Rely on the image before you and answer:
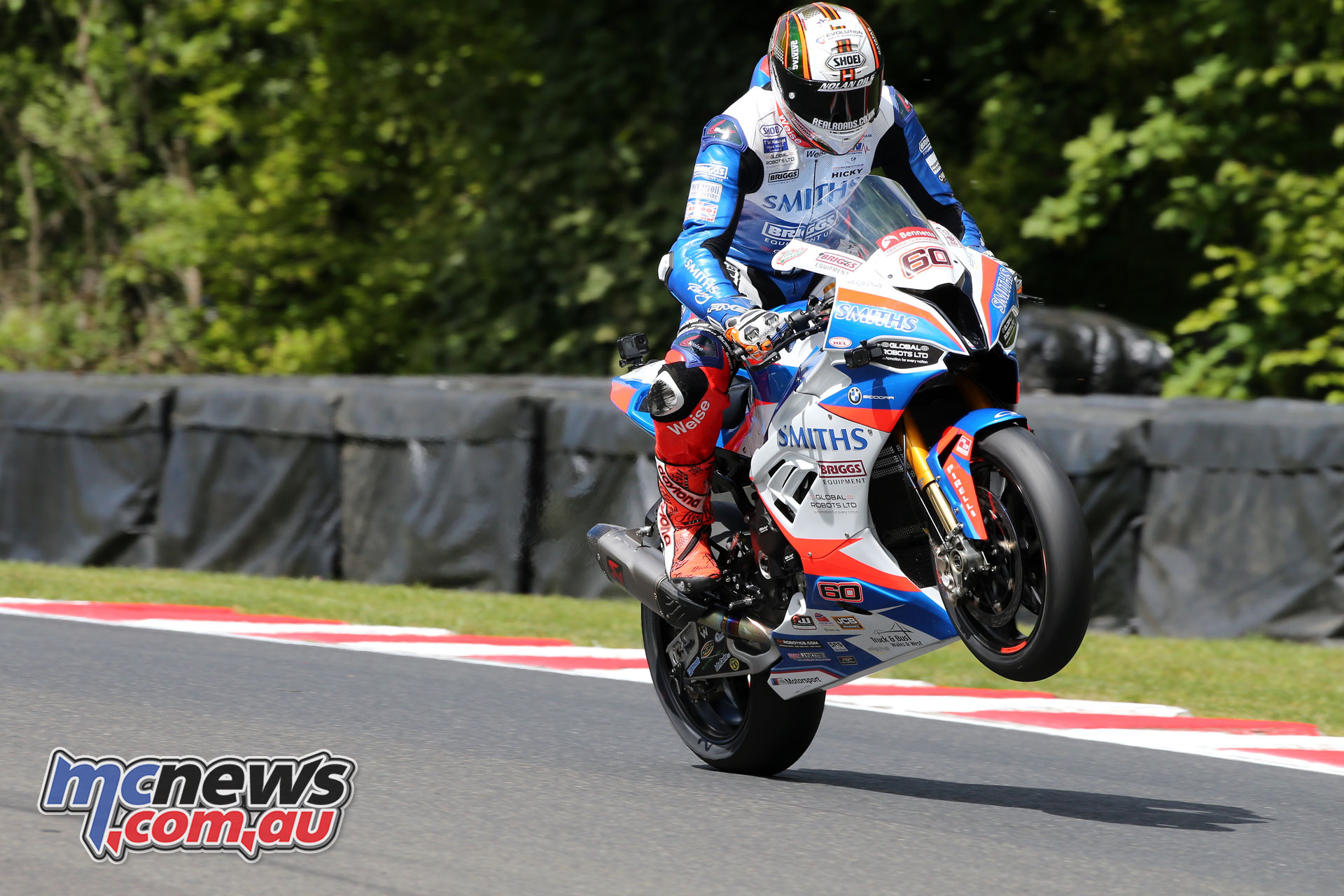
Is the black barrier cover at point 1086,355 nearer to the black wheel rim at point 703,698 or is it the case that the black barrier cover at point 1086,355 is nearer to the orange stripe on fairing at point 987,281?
the black wheel rim at point 703,698

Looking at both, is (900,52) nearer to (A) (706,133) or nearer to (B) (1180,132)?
(B) (1180,132)

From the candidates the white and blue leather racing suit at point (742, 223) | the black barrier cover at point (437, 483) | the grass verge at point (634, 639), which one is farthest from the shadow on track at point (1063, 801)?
the black barrier cover at point (437, 483)

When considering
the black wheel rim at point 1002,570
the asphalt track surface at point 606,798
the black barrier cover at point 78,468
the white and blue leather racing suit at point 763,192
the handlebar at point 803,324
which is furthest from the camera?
the black barrier cover at point 78,468

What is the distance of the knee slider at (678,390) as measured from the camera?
17.4 feet

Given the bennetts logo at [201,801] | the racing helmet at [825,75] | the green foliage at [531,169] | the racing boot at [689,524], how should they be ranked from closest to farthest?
the bennetts logo at [201,801] → the racing helmet at [825,75] → the racing boot at [689,524] → the green foliage at [531,169]

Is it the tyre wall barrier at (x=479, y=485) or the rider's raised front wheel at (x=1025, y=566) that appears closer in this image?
the rider's raised front wheel at (x=1025, y=566)

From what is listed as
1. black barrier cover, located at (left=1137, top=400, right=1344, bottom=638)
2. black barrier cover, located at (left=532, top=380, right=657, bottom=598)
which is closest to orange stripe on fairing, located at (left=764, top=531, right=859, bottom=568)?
black barrier cover, located at (left=1137, top=400, right=1344, bottom=638)

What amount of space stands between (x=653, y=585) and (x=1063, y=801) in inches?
55.4

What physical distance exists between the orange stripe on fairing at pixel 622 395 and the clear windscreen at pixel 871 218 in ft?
2.85

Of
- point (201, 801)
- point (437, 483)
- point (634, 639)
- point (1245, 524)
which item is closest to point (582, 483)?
point (437, 483)

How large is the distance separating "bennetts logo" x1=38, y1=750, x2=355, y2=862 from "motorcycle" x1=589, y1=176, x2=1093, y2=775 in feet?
4.30

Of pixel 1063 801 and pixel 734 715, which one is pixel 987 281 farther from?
pixel 734 715

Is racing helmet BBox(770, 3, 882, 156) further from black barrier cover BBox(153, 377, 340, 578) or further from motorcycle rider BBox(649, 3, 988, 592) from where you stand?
black barrier cover BBox(153, 377, 340, 578)

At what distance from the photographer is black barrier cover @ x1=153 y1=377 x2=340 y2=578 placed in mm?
11641
